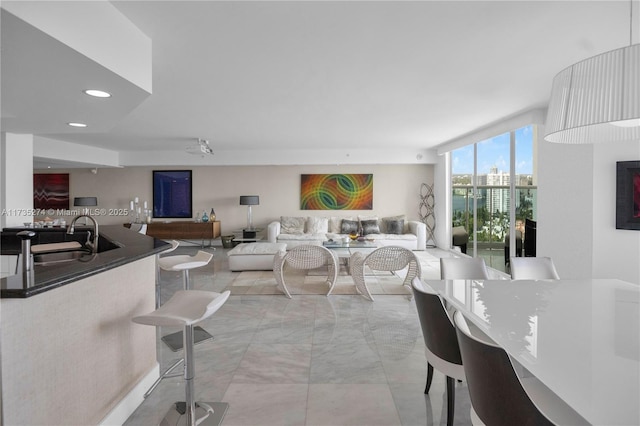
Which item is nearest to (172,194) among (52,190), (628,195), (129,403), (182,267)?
(52,190)

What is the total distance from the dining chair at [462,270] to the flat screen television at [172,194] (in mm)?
7812

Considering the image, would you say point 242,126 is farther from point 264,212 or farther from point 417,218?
point 417,218

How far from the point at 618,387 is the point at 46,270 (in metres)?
2.28

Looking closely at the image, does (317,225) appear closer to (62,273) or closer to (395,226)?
(395,226)

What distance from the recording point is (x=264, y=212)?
9.18 m

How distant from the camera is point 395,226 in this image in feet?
27.6

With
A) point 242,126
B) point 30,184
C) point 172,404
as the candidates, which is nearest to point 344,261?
point 242,126

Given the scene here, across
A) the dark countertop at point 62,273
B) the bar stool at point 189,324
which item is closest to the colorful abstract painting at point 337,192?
the dark countertop at point 62,273

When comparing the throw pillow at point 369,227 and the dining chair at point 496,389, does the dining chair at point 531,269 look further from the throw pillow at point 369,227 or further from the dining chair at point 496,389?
the throw pillow at point 369,227

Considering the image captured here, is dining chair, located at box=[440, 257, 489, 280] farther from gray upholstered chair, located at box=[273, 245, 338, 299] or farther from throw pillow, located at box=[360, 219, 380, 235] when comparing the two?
throw pillow, located at box=[360, 219, 380, 235]

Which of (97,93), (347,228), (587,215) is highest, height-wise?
(97,93)

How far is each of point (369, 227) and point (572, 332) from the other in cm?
689

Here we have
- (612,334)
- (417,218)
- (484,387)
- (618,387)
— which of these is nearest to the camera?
(618,387)

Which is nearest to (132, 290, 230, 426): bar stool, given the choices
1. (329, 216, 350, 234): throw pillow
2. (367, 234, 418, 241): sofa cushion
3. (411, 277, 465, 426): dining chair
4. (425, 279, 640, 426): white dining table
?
(411, 277, 465, 426): dining chair
